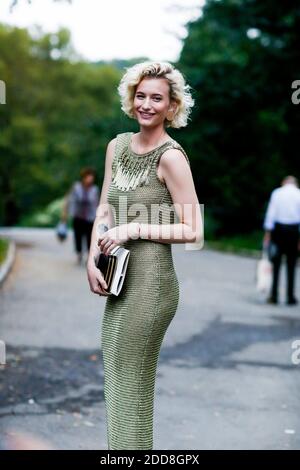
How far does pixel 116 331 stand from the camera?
3.73 m

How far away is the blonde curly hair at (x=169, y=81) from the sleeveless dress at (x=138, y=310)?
0.15 meters

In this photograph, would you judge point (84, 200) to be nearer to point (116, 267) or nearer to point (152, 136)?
point (152, 136)

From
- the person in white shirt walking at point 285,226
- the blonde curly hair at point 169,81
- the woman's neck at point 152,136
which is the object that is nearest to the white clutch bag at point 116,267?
the woman's neck at point 152,136

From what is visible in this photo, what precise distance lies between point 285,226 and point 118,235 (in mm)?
10173

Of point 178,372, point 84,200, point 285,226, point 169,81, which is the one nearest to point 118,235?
point 169,81

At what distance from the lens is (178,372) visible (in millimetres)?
8336

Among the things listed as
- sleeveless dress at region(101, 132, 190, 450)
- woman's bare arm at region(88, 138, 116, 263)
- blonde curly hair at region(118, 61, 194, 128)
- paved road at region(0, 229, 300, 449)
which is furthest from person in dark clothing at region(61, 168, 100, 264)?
sleeveless dress at region(101, 132, 190, 450)

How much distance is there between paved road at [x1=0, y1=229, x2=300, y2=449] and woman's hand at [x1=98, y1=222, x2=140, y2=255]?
7.50 ft

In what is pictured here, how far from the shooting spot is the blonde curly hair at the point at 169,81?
3738 mm

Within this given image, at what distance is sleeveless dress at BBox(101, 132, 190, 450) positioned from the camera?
371 centimetres

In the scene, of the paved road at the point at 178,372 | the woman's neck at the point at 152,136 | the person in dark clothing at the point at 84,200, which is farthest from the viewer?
the person in dark clothing at the point at 84,200

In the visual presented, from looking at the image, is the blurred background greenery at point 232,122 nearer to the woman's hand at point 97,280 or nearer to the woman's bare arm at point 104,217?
the woman's bare arm at point 104,217
